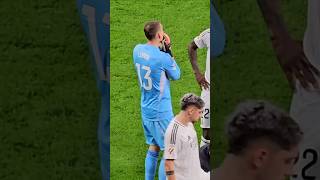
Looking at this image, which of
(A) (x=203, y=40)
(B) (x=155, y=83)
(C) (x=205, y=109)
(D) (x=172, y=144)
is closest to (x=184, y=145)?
(D) (x=172, y=144)

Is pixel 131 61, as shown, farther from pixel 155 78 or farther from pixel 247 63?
pixel 247 63

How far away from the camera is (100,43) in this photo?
4.14m

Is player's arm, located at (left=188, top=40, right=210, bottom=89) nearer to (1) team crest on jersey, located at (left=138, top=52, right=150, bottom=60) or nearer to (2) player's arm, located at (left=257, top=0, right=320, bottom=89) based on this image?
(1) team crest on jersey, located at (left=138, top=52, right=150, bottom=60)

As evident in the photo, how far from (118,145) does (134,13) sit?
110cm

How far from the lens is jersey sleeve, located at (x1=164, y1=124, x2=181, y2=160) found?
13.9 ft

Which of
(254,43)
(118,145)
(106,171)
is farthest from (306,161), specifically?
(118,145)

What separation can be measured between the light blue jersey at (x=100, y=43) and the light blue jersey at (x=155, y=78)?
20.9 inches

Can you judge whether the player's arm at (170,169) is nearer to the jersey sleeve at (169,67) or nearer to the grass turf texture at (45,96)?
the grass turf texture at (45,96)

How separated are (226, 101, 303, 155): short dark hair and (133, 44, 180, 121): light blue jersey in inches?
52.7

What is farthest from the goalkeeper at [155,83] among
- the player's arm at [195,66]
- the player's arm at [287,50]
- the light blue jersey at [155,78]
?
the player's arm at [287,50]

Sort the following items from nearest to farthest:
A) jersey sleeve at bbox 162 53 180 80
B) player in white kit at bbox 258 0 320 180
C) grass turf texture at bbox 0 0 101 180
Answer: player in white kit at bbox 258 0 320 180 < grass turf texture at bbox 0 0 101 180 < jersey sleeve at bbox 162 53 180 80

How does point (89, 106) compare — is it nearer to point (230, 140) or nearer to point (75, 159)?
point (75, 159)

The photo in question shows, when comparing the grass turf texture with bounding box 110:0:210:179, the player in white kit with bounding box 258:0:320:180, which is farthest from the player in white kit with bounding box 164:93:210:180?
the grass turf texture with bounding box 110:0:210:179

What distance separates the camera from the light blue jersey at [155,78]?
4657 millimetres
